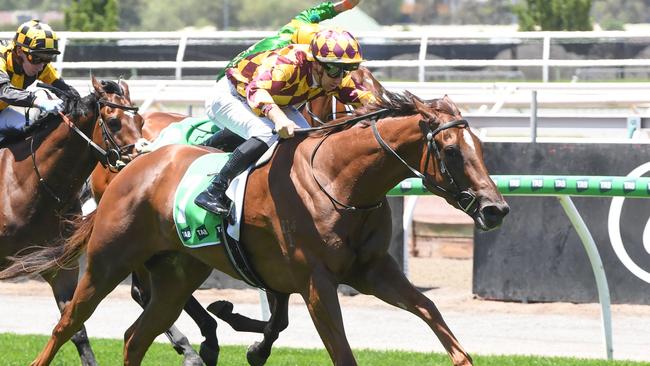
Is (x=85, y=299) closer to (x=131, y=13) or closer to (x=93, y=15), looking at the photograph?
(x=93, y=15)

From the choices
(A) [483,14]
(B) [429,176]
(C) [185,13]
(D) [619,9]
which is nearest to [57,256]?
(B) [429,176]

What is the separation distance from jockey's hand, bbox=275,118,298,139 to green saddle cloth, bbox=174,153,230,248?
0.53m

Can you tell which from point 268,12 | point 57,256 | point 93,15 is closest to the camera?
point 57,256

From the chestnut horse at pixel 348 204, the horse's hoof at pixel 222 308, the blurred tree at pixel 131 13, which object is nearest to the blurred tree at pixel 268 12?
the blurred tree at pixel 131 13

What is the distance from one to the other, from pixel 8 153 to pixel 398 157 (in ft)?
9.99

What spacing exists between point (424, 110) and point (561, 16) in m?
29.8

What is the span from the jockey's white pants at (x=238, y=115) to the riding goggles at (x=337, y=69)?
45 cm

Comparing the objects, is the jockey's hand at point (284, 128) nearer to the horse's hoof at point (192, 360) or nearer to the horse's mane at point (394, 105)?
the horse's mane at point (394, 105)

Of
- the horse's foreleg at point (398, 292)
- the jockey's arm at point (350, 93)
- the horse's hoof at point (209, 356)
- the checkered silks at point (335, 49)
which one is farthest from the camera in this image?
the horse's hoof at point (209, 356)

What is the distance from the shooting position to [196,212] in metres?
6.21

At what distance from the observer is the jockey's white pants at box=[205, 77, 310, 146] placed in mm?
6297

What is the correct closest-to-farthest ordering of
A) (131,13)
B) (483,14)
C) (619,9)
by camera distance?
(131,13), (483,14), (619,9)

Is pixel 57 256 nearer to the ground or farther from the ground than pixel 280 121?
nearer to the ground

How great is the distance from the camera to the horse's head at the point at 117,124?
754cm
